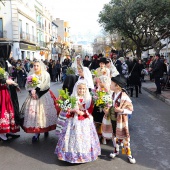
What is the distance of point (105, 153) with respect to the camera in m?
4.67

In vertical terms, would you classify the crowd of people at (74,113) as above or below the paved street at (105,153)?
above

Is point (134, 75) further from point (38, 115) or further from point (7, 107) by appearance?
point (7, 107)

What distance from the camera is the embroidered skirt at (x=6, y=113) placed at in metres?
5.07

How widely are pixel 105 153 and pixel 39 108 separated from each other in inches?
66.5

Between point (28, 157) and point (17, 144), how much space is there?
2.68 feet

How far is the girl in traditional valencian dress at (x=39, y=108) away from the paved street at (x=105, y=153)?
1.27ft

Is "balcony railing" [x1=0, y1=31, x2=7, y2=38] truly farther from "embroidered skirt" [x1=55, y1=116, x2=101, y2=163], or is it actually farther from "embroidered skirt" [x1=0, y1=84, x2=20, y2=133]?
"embroidered skirt" [x1=55, y1=116, x2=101, y2=163]

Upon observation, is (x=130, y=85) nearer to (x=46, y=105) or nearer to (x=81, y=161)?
(x=46, y=105)

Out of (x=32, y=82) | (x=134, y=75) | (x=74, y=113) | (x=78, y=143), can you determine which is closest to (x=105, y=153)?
(x=78, y=143)

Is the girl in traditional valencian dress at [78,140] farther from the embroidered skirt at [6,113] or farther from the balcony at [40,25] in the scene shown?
the balcony at [40,25]

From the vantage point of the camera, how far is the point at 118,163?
4.21 m

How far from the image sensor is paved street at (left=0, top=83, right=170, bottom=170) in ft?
13.4

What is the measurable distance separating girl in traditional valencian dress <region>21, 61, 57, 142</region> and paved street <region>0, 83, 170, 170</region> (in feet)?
1.27

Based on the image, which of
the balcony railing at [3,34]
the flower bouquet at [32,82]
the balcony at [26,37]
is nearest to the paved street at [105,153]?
the flower bouquet at [32,82]
